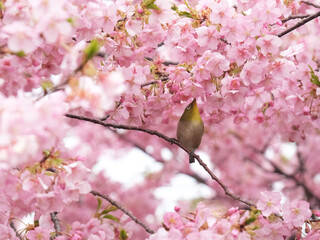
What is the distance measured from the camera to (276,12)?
7.98ft

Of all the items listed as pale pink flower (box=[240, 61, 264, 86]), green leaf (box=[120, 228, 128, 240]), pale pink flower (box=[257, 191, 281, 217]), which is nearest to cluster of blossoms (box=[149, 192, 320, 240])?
pale pink flower (box=[257, 191, 281, 217])

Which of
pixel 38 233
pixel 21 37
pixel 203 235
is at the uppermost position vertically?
pixel 21 37

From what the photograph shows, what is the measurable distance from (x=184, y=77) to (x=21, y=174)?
0.97 meters

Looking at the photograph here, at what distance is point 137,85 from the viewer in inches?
100.0

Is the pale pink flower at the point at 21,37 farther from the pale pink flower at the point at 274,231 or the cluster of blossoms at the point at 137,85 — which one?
the pale pink flower at the point at 274,231

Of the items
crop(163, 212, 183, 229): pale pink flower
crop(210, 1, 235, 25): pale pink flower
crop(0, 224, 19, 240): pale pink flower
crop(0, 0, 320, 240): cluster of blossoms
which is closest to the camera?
crop(0, 0, 320, 240): cluster of blossoms

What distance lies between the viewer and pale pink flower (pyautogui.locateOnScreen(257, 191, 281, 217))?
2.28m

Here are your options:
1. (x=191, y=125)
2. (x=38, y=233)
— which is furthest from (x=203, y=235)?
(x=191, y=125)

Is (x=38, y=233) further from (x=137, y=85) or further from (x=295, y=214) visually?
(x=295, y=214)

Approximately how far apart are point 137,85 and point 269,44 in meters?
0.64

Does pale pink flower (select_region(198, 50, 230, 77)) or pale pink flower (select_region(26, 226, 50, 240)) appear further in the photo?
pale pink flower (select_region(198, 50, 230, 77))

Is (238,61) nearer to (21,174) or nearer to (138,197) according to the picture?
(21,174)

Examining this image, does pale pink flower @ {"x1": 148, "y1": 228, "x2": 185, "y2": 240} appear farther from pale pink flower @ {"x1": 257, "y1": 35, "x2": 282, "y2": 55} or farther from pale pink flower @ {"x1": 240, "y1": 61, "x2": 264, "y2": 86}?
pale pink flower @ {"x1": 257, "y1": 35, "x2": 282, "y2": 55}

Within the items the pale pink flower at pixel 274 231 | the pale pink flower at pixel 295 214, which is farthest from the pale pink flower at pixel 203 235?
the pale pink flower at pixel 295 214
